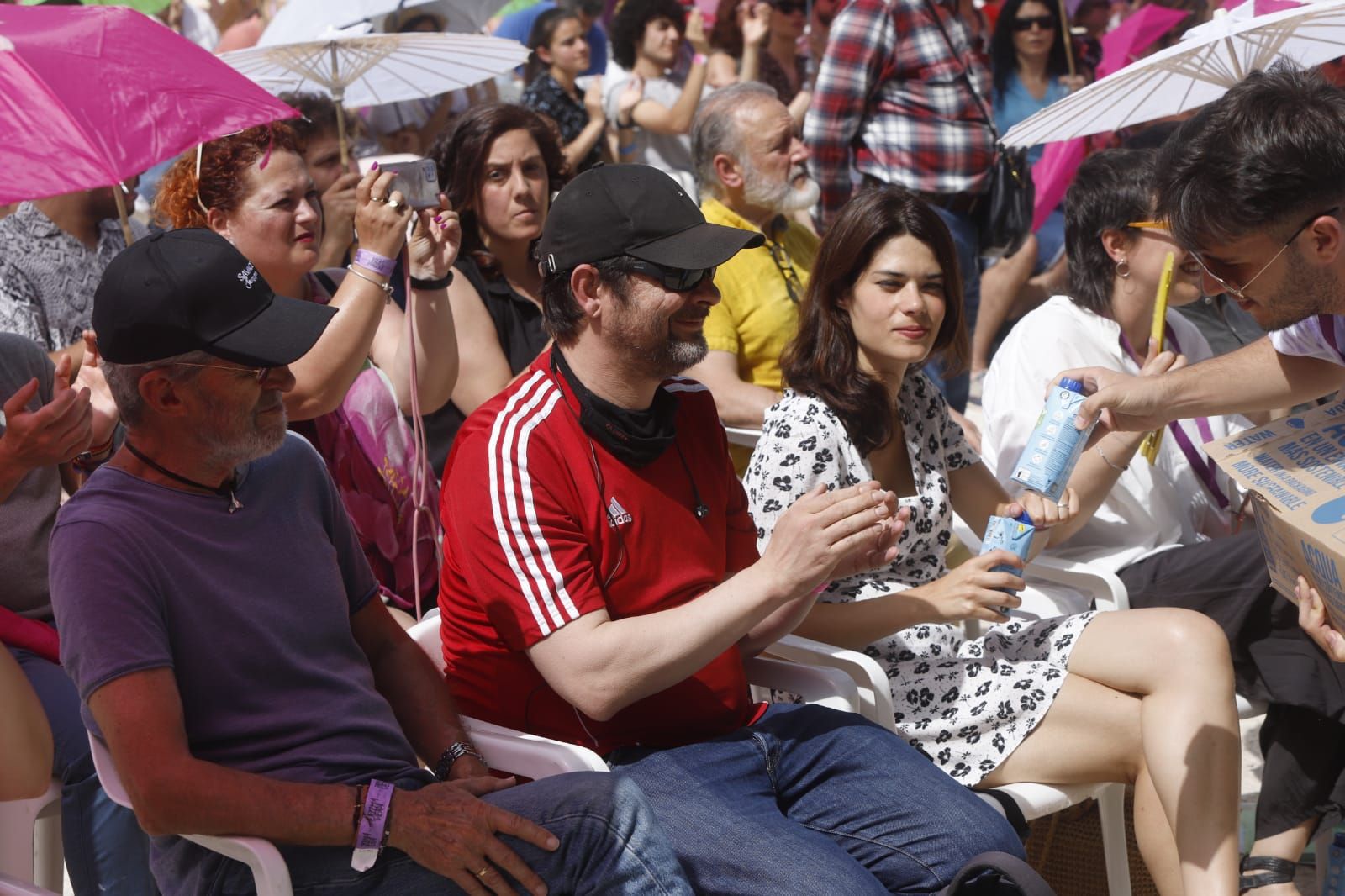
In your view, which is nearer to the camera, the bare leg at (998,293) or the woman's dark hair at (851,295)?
the woman's dark hair at (851,295)

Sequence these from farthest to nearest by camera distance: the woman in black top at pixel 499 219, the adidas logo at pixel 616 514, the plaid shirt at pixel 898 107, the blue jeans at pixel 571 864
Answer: the plaid shirt at pixel 898 107, the woman in black top at pixel 499 219, the adidas logo at pixel 616 514, the blue jeans at pixel 571 864

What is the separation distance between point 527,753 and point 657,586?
0.38 meters

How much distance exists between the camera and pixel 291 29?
16.1 feet

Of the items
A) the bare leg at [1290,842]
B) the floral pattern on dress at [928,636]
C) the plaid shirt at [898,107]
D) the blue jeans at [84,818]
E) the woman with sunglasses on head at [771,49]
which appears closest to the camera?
the blue jeans at [84,818]

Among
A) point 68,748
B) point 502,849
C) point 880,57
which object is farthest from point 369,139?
point 502,849

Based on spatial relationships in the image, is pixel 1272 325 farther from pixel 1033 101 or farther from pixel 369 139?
pixel 1033 101

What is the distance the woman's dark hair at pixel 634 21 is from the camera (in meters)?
7.92

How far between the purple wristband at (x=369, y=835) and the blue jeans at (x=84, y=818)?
810 millimetres

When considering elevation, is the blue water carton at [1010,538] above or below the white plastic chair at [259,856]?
above

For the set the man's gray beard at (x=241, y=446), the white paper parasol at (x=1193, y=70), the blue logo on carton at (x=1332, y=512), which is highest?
the white paper parasol at (x=1193, y=70)

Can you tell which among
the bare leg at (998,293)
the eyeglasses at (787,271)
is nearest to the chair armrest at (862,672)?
the eyeglasses at (787,271)

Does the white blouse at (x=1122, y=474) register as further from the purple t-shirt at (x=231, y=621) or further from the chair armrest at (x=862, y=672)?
the purple t-shirt at (x=231, y=621)

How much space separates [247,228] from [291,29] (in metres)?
1.82

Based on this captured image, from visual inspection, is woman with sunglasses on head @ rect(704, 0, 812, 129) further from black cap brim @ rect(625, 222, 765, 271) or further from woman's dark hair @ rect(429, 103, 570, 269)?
black cap brim @ rect(625, 222, 765, 271)
